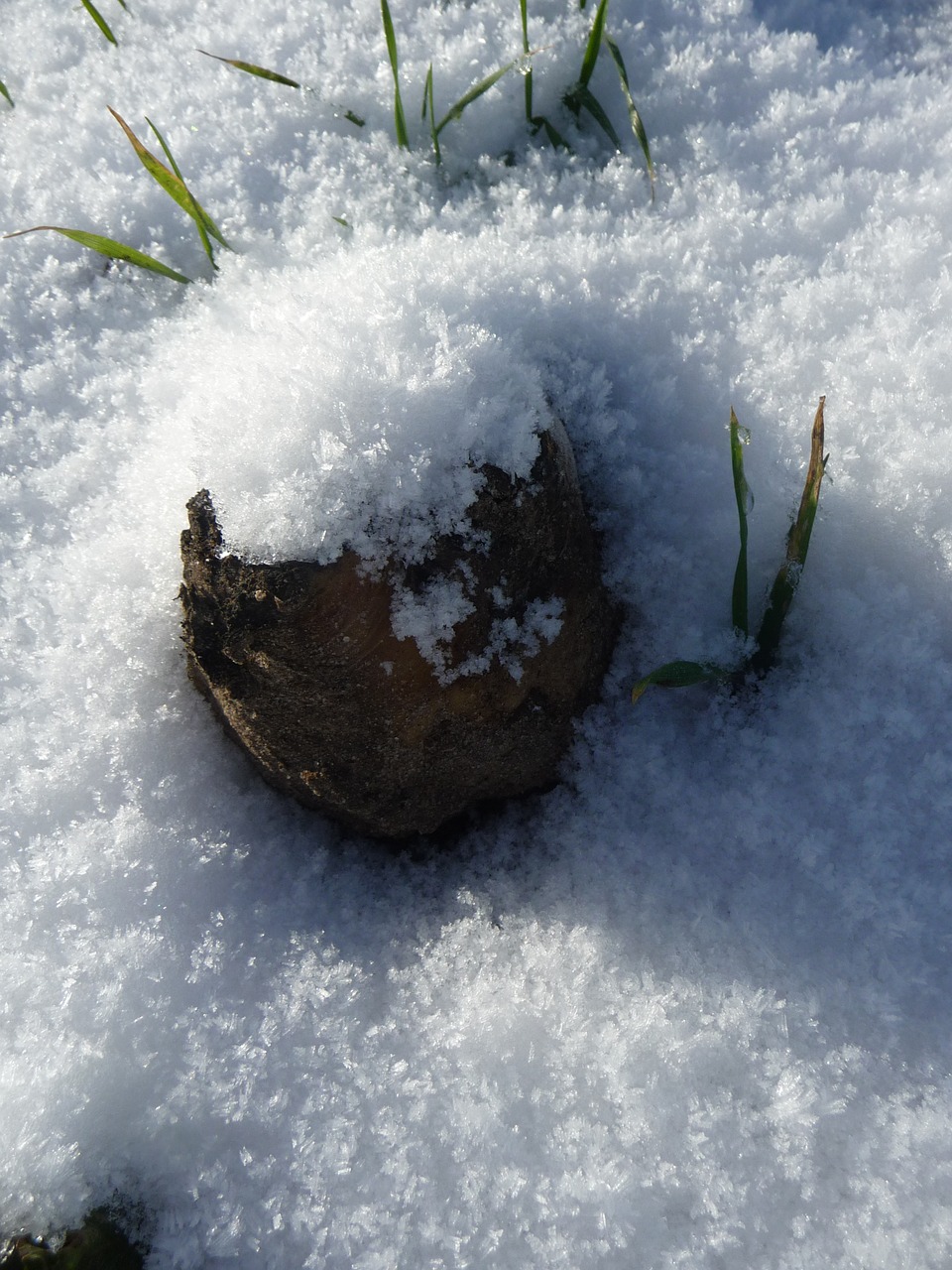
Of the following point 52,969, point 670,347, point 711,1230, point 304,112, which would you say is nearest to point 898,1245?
point 711,1230

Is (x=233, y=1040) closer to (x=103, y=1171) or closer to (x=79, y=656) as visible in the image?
(x=103, y=1171)

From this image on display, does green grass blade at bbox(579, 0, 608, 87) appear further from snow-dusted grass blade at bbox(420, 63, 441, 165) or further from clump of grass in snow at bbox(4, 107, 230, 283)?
clump of grass in snow at bbox(4, 107, 230, 283)

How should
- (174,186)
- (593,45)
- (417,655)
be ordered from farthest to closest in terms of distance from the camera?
(593,45) → (174,186) → (417,655)

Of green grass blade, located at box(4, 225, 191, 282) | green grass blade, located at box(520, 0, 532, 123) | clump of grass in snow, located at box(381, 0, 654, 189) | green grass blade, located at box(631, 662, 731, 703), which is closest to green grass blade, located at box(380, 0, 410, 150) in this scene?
clump of grass in snow, located at box(381, 0, 654, 189)

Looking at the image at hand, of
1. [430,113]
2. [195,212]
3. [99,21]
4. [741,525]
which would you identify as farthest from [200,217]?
[741,525]

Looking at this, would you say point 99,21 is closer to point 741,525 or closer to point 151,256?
point 151,256

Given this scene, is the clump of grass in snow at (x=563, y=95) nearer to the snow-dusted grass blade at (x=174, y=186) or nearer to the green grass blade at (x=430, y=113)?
the green grass blade at (x=430, y=113)
